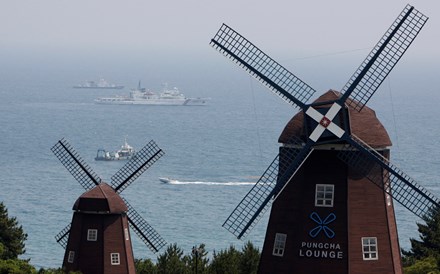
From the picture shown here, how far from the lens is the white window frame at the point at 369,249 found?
155 ft

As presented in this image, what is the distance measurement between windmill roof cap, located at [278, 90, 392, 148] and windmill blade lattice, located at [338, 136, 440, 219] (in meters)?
0.48

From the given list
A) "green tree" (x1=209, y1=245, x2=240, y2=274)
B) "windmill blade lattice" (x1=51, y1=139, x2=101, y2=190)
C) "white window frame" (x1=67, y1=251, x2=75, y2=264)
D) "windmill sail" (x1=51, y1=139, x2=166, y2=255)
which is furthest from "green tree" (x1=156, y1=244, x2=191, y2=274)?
"white window frame" (x1=67, y1=251, x2=75, y2=264)

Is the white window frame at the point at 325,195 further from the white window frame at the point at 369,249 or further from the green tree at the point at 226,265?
the green tree at the point at 226,265

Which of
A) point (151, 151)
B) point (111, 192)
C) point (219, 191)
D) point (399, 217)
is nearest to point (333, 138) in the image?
point (111, 192)

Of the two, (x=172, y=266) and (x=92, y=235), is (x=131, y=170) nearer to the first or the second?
(x=92, y=235)

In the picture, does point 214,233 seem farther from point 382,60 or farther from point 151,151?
point 382,60

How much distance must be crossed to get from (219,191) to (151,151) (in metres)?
101

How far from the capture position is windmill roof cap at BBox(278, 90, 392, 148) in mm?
47094

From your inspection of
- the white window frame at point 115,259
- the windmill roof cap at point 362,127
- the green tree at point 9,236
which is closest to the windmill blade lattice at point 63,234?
the white window frame at point 115,259

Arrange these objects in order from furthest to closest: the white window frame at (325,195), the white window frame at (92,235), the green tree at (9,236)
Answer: the green tree at (9,236) → the white window frame at (92,235) → the white window frame at (325,195)

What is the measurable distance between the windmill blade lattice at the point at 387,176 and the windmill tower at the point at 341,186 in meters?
0.03

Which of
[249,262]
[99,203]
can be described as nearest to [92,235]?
[99,203]

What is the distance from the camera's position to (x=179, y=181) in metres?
177

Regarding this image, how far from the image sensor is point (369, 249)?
4741 centimetres
